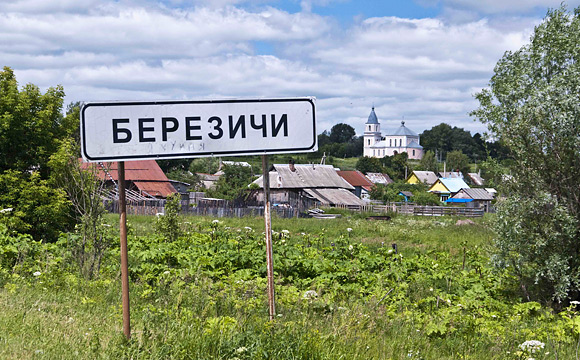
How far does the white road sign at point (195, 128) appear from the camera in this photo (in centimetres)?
376

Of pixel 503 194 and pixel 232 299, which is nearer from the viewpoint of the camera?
pixel 232 299

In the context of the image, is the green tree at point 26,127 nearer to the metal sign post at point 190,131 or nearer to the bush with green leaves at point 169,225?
the bush with green leaves at point 169,225

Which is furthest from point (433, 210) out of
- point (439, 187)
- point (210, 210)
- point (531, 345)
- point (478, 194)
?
point (531, 345)

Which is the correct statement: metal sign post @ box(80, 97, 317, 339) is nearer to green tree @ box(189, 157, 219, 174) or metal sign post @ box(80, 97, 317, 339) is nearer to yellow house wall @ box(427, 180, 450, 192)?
yellow house wall @ box(427, 180, 450, 192)

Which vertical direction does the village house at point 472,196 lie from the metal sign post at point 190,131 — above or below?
below

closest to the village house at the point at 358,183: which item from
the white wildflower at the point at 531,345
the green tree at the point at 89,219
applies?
the green tree at the point at 89,219

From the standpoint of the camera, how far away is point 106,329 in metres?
4.48

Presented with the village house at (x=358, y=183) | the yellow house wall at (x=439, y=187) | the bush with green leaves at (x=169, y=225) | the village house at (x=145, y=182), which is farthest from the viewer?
the yellow house wall at (x=439, y=187)

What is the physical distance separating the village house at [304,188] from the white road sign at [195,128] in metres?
50.9

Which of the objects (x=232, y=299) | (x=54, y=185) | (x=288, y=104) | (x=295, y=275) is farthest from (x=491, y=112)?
(x=54, y=185)

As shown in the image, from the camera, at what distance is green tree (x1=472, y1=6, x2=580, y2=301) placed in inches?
396

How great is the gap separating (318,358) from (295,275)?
20.1 ft

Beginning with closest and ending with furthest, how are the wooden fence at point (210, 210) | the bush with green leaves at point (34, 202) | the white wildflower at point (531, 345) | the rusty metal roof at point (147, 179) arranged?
the white wildflower at point (531, 345) → the bush with green leaves at point (34, 202) → the wooden fence at point (210, 210) → the rusty metal roof at point (147, 179)

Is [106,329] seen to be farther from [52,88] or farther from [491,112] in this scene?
[52,88]
